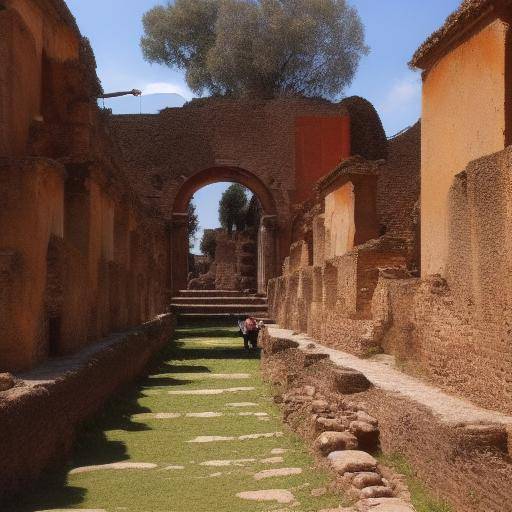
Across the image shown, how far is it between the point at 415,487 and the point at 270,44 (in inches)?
1276

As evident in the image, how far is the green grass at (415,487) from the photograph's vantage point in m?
4.34

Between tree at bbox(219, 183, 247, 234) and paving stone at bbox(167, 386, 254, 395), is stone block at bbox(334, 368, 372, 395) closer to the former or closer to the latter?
paving stone at bbox(167, 386, 254, 395)

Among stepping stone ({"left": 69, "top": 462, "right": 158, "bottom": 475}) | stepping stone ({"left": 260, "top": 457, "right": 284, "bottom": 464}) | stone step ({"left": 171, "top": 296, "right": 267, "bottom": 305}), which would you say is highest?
stone step ({"left": 171, "top": 296, "right": 267, "bottom": 305})

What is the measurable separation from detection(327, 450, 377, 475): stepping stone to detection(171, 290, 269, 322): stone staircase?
1680 centimetres

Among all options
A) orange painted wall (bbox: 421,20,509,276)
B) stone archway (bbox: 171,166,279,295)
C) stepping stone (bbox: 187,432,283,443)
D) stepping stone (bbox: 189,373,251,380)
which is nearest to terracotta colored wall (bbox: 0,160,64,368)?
stepping stone (bbox: 187,432,283,443)

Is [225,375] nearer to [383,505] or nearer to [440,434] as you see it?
[440,434]

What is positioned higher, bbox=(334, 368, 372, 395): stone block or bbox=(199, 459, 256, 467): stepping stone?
bbox=(334, 368, 372, 395): stone block

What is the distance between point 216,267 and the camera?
128ft

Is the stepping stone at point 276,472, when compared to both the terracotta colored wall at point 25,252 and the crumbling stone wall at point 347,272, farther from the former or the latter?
the crumbling stone wall at point 347,272

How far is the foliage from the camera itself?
47.0 m

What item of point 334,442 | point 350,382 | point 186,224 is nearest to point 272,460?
point 334,442

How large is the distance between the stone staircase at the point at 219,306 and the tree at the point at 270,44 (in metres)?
11.7

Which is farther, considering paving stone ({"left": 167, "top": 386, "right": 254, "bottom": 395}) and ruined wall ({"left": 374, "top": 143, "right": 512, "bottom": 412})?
paving stone ({"left": 167, "top": 386, "right": 254, "bottom": 395})

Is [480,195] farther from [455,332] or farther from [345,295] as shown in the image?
[345,295]
